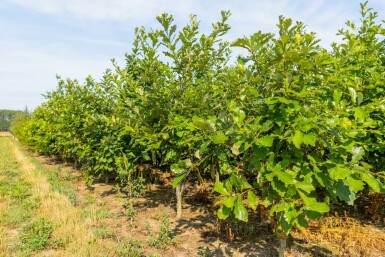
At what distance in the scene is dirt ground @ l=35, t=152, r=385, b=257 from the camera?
158 inches

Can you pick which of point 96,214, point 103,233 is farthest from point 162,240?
point 96,214

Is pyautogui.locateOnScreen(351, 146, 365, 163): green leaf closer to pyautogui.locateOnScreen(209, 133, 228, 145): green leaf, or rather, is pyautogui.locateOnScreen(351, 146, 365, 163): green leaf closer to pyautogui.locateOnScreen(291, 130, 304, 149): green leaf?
pyautogui.locateOnScreen(291, 130, 304, 149): green leaf

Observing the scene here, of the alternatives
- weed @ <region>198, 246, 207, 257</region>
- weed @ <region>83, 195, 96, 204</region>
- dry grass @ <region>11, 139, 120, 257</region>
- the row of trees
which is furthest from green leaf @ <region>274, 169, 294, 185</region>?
weed @ <region>83, 195, 96, 204</region>

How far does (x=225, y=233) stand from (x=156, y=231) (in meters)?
1.16

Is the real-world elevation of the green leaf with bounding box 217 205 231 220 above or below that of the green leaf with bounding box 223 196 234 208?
below

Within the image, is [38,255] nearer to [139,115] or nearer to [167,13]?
[139,115]

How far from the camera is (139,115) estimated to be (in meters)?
5.04

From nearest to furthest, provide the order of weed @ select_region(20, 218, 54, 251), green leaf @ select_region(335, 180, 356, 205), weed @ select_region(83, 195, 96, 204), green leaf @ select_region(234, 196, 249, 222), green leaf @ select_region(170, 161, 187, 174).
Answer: green leaf @ select_region(234, 196, 249, 222) → green leaf @ select_region(335, 180, 356, 205) → green leaf @ select_region(170, 161, 187, 174) → weed @ select_region(20, 218, 54, 251) → weed @ select_region(83, 195, 96, 204)

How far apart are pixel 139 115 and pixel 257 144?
3.15m

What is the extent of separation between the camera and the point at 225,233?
15.2 feet

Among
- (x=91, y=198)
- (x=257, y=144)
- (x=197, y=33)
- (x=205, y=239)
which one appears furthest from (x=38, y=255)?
(x=197, y=33)

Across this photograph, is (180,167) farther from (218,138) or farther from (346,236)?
(346,236)

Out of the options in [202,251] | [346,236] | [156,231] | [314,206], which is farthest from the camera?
[156,231]

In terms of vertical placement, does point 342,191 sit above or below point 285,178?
below
